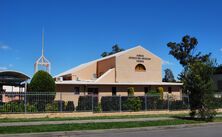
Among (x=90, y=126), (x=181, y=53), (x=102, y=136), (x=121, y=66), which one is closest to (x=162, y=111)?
(x=121, y=66)

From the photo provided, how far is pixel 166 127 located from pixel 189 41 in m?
54.9

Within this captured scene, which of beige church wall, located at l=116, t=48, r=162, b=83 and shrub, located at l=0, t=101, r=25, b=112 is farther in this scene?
beige church wall, located at l=116, t=48, r=162, b=83

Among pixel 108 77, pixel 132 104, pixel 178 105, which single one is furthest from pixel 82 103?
pixel 108 77

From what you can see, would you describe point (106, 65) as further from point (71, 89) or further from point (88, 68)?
point (71, 89)

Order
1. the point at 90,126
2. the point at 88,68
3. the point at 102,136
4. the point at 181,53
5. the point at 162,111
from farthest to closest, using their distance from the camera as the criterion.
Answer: the point at 181,53
the point at 88,68
the point at 162,111
the point at 90,126
the point at 102,136

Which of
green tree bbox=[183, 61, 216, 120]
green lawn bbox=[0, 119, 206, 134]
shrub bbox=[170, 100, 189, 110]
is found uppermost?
green tree bbox=[183, 61, 216, 120]

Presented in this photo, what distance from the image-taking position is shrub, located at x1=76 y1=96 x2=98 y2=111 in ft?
89.2

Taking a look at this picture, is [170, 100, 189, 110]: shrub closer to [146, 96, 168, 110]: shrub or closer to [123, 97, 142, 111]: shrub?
[146, 96, 168, 110]: shrub

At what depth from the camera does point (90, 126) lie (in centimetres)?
1855

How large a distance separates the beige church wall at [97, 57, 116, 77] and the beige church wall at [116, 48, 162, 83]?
0.97m

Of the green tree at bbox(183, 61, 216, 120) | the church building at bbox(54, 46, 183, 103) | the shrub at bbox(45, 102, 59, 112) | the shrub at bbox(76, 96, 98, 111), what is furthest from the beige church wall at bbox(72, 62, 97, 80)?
the green tree at bbox(183, 61, 216, 120)

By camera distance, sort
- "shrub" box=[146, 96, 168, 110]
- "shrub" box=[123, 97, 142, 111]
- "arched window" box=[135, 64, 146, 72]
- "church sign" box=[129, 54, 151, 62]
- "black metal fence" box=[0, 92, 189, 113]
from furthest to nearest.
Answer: "arched window" box=[135, 64, 146, 72] → "church sign" box=[129, 54, 151, 62] → "shrub" box=[146, 96, 168, 110] → "shrub" box=[123, 97, 142, 111] → "black metal fence" box=[0, 92, 189, 113]

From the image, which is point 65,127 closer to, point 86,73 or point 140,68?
point 140,68

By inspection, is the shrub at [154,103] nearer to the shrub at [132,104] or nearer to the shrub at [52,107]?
the shrub at [132,104]
